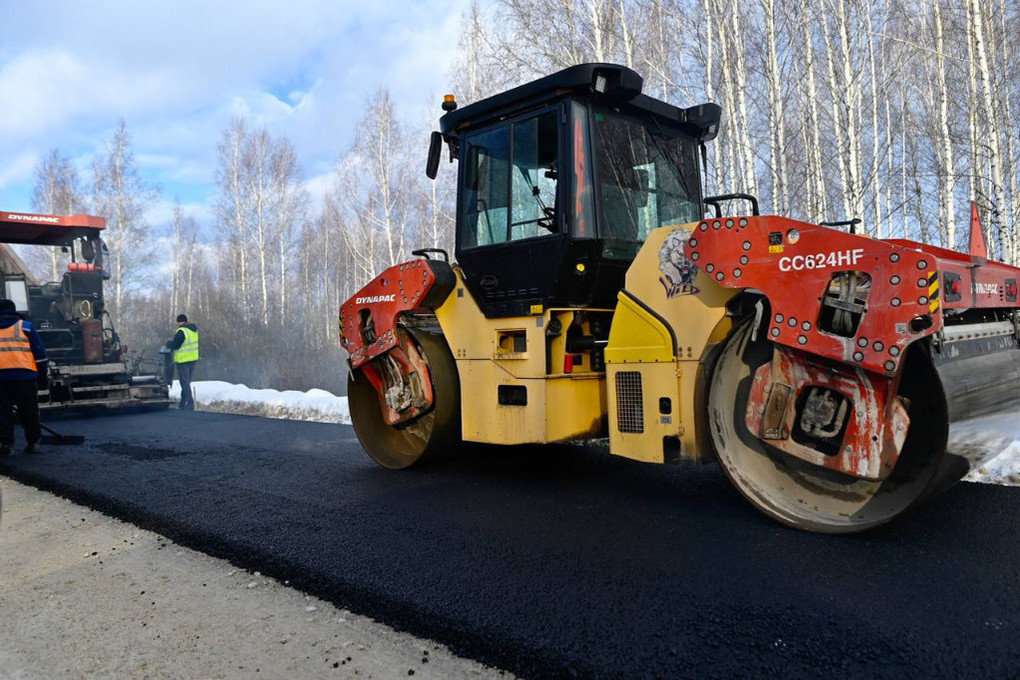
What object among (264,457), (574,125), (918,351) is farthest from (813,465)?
(264,457)

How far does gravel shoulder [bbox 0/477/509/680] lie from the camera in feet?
7.28

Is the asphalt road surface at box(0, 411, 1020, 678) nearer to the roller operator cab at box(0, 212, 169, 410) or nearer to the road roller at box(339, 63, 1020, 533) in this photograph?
the road roller at box(339, 63, 1020, 533)

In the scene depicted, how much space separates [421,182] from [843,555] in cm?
2054

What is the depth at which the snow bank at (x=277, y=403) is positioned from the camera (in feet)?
29.9

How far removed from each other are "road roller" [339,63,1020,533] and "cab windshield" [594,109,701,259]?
0.04 ft

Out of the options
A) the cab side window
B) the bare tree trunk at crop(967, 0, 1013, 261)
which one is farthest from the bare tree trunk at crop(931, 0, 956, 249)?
the cab side window

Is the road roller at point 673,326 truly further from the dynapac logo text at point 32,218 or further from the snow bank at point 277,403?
the dynapac logo text at point 32,218

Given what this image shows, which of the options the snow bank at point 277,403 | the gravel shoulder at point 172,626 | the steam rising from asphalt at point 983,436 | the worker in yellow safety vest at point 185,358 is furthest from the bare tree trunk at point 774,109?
the gravel shoulder at point 172,626

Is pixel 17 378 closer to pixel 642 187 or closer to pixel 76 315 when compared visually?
pixel 76 315

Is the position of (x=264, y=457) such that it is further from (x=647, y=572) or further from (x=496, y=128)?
(x=647, y=572)

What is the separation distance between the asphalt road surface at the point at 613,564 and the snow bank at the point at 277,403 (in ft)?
13.2

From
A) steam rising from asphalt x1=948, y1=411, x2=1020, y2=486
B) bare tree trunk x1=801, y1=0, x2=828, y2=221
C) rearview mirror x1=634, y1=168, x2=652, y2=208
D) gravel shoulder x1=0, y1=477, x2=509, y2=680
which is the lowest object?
gravel shoulder x1=0, y1=477, x2=509, y2=680

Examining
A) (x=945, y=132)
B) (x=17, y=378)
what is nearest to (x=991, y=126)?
(x=945, y=132)

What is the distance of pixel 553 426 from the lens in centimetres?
388
